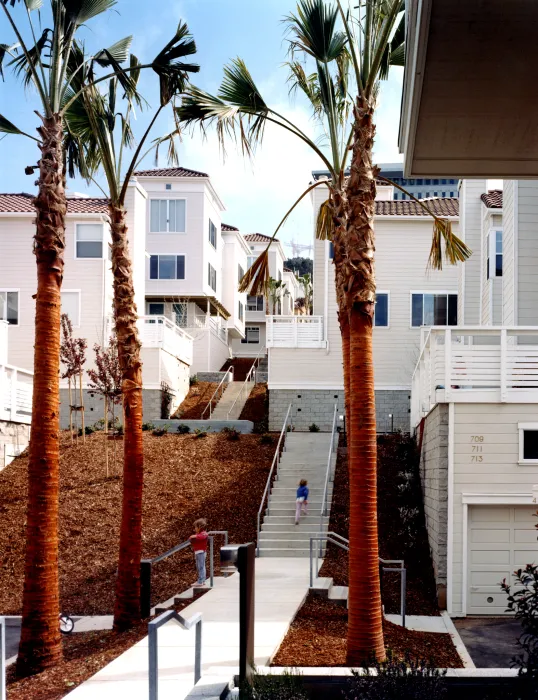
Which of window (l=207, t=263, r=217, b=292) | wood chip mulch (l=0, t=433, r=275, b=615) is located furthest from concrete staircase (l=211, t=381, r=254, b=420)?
window (l=207, t=263, r=217, b=292)

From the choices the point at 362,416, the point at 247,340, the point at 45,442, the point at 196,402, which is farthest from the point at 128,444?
the point at 247,340

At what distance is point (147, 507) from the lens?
76.0 ft

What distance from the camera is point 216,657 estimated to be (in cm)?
1061

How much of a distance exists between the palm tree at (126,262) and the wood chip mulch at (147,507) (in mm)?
3702

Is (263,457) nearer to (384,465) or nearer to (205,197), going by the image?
(384,465)

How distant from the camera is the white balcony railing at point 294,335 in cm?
3278

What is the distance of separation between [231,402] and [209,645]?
25.4 meters

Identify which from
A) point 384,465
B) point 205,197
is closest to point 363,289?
point 384,465

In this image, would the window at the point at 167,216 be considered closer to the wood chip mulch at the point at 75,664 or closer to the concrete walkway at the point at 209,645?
the concrete walkway at the point at 209,645

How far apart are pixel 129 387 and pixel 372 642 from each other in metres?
5.86

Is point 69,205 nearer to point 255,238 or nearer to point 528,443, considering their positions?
point 528,443

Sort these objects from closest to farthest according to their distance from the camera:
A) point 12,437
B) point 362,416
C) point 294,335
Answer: point 362,416, point 12,437, point 294,335

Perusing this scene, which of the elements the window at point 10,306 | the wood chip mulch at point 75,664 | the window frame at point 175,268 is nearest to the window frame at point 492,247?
the wood chip mulch at point 75,664

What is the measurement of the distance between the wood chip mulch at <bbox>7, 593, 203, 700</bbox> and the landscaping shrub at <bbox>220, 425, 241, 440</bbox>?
14209 millimetres
